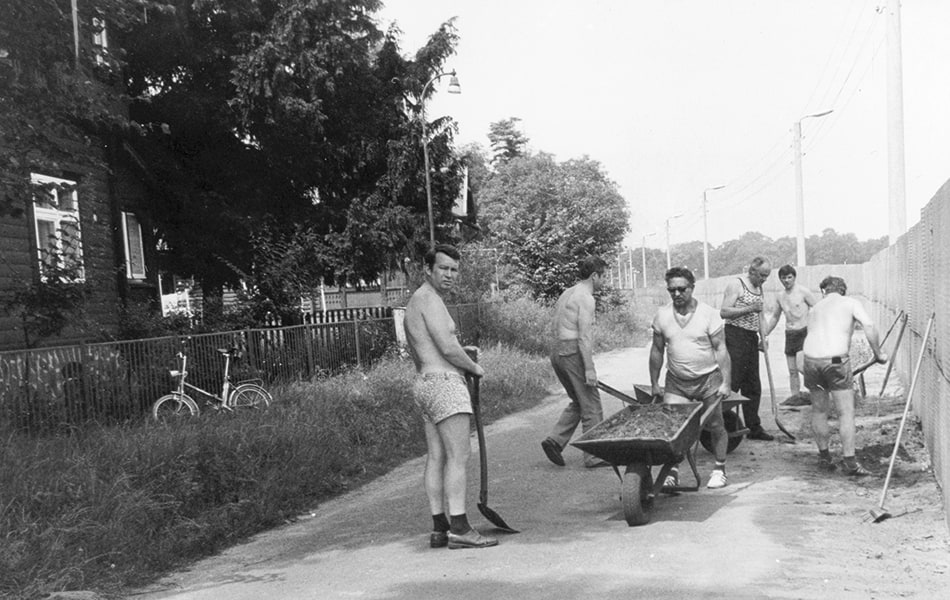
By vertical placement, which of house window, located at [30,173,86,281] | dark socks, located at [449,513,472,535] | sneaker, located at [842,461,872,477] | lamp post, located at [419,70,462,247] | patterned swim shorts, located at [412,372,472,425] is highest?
lamp post, located at [419,70,462,247]

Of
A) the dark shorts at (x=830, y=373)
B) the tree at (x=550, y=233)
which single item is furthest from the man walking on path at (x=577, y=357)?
the tree at (x=550, y=233)

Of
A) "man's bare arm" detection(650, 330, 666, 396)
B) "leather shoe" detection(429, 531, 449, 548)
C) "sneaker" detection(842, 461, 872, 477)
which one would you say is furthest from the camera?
"sneaker" detection(842, 461, 872, 477)

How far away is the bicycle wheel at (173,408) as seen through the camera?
355 inches

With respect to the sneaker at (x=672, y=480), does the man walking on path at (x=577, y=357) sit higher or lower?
higher

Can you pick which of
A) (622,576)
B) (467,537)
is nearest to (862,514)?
(622,576)

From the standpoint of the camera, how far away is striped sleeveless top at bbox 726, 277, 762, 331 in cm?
966

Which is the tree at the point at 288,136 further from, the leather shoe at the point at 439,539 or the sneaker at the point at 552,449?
the leather shoe at the point at 439,539

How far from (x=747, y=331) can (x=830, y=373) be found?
6.08ft

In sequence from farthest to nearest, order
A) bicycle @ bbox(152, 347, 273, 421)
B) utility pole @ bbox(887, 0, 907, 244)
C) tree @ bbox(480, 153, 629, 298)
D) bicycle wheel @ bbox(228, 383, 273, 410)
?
tree @ bbox(480, 153, 629, 298)
utility pole @ bbox(887, 0, 907, 244)
bicycle wheel @ bbox(228, 383, 273, 410)
bicycle @ bbox(152, 347, 273, 421)

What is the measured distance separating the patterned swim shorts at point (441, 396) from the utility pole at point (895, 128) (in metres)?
13.5

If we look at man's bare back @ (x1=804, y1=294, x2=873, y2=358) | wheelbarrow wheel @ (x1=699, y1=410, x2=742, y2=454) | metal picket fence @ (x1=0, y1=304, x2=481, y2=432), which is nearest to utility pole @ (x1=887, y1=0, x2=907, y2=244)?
wheelbarrow wheel @ (x1=699, y1=410, x2=742, y2=454)

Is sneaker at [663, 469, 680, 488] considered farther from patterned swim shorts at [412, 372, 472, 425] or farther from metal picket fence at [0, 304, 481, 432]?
metal picket fence at [0, 304, 481, 432]

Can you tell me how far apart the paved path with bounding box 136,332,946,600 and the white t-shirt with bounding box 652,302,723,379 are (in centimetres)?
99

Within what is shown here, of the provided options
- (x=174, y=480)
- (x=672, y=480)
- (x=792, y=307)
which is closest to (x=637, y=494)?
(x=672, y=480)
